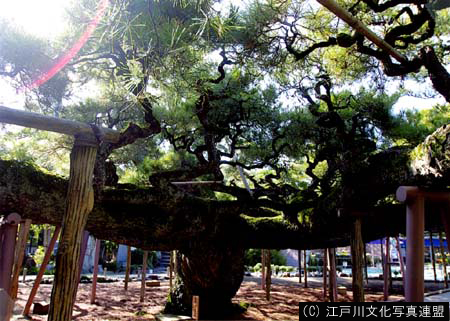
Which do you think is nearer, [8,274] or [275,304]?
[8,274]

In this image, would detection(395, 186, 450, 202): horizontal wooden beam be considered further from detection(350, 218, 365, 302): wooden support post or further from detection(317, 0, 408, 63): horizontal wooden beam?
detection(350, 218, 365, 302): wooden support post

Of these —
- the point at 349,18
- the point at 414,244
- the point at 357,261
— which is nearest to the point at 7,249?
the point at 414,244

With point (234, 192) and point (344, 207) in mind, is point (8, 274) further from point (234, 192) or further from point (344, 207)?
point (234, 192)

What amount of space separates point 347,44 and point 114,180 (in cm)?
396

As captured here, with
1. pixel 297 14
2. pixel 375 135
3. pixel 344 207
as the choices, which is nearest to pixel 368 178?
pixel 344 207

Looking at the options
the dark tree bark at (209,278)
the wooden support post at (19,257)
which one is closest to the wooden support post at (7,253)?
the wooden support post at (19,257)

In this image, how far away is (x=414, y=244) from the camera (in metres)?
1.95

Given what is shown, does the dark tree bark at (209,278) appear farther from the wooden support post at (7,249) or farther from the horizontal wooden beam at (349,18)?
the horizontal wooden beam at (349,18)

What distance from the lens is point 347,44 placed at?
387 cm

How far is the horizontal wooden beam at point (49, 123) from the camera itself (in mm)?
2279

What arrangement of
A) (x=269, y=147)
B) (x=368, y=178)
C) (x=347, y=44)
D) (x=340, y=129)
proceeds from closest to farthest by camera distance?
(x=368, y=178) → (x=347, y=44) → (x=340, y=129) → (x=269, y=147)

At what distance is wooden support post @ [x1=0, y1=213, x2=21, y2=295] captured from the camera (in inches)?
112

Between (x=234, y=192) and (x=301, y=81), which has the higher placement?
(x=301, y=81)

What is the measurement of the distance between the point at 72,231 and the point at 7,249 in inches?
34.5
